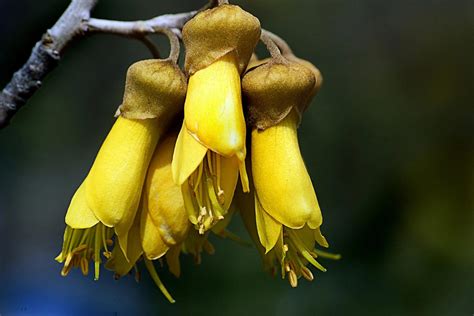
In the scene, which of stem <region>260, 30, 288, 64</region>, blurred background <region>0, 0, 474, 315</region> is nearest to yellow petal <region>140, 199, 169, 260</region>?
stem <region>260, 30, 288, 64</region>

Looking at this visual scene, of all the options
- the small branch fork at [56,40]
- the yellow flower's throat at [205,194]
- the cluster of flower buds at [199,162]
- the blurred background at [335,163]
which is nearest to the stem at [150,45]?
the small branch fork at [56,40]

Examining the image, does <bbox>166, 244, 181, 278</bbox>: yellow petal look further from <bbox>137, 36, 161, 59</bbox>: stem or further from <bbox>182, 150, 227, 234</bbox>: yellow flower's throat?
<bbox>137, 36, 161, 59</bbox>: stem

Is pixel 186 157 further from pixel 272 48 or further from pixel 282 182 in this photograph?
pixel 272 48

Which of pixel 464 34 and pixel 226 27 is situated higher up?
pixel 226 27

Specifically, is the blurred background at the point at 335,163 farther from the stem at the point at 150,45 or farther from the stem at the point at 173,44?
the stem at the point at 173,44

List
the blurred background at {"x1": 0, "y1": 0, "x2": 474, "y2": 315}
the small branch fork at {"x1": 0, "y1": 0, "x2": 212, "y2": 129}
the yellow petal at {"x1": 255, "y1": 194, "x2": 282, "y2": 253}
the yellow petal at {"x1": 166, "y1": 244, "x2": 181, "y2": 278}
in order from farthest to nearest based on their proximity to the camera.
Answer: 1. the blurred background at {"x1": 0, "y1": 0, "x2": 474, "y2": 315}
2. the small branch fork at {"x1": 0, "y1": 0, "x2": 212, "y2": 129}
3. the yellow petal at {"x1": 166, "y1": 244, "x2": 181, "y2": 278}
4. the yellow petal at {"x1": 255, "y1": 194, "x2": 282, "y2": 253}

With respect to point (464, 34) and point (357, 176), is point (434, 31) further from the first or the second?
point (357, 176)

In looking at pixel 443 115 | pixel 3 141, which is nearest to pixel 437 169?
pixel 443 115
